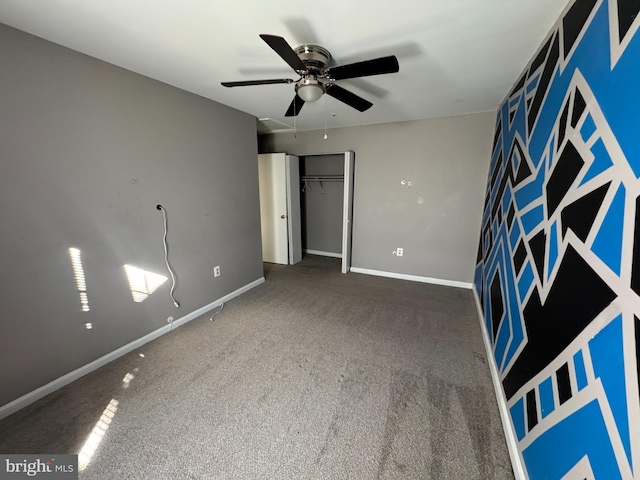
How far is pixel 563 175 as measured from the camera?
114cm

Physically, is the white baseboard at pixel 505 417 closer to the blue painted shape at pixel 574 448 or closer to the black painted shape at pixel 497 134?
the blue painted shape at pixel 574 448

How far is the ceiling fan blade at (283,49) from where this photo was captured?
1115mm

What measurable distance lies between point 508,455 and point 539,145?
1765 millimetres

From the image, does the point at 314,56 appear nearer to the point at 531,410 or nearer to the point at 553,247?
the point at 553,247

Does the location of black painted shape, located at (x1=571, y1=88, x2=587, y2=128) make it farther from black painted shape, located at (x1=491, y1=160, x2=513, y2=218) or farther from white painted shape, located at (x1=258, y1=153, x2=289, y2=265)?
white painted shape, located at (x1=258, y1=153, x2=289, y2=265)

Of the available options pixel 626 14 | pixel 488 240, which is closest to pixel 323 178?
pixel 488 240

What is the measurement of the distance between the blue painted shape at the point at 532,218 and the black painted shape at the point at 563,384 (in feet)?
2.47

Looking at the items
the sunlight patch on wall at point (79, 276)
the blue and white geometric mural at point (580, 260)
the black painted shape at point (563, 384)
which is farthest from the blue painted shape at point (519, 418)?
the sunlight patch on wall at point (79, 276)

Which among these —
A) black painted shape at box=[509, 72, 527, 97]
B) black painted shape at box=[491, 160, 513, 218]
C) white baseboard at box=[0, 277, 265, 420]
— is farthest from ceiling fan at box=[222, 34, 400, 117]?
white baseboard at box=[0, 277, 265, 420]

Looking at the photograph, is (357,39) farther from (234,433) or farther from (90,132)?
(234,433)

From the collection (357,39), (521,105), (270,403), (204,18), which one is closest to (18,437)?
(270,403)

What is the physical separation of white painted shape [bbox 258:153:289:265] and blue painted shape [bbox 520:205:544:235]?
128 inches

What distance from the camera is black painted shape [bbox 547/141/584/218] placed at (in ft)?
3.43

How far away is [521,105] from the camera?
1.89 metres
